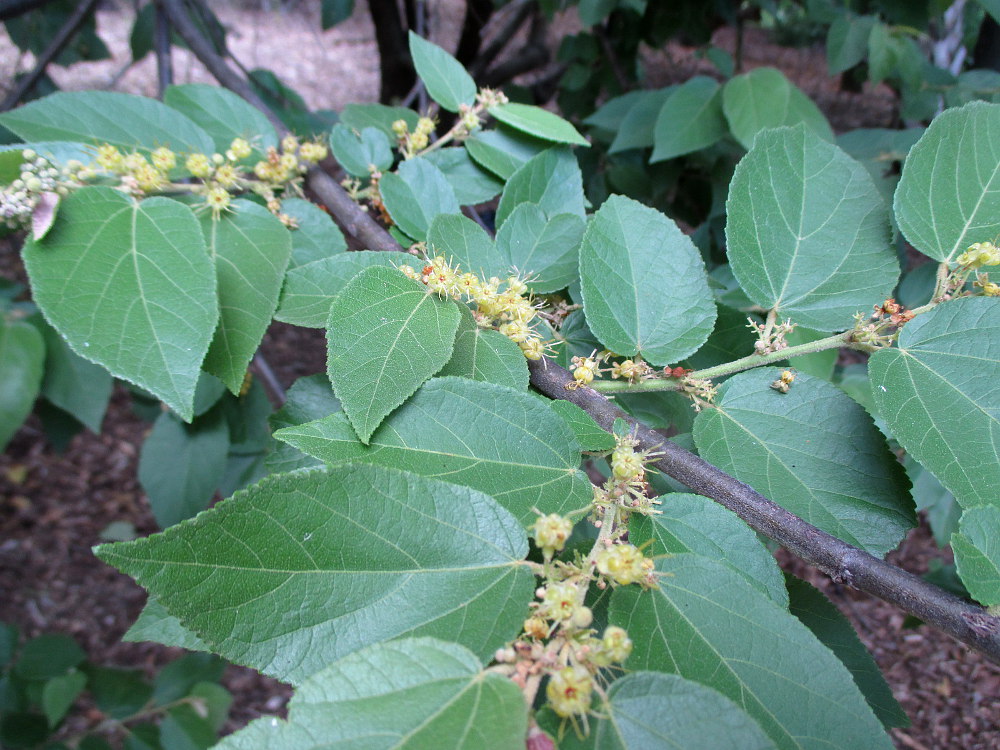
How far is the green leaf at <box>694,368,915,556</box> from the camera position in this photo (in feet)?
2.65

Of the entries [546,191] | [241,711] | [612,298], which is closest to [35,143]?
[546,191]

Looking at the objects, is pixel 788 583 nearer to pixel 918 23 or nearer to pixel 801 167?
pixel 801 167

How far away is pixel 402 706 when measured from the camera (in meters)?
0.53

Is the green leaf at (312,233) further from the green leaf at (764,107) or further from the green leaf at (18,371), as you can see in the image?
the green leaf at (764,107)

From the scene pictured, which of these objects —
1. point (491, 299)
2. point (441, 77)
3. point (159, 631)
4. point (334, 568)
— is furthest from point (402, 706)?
point (441, 77)

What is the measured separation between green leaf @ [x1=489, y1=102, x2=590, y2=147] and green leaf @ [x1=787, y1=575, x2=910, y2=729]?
0.80 metres

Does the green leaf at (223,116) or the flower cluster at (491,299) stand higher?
the green leaf at (223,116)

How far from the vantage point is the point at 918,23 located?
2.72 meters

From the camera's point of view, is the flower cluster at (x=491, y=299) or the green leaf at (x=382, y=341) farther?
the flower cluster at (x=491, y=299)

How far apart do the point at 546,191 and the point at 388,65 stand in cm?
326

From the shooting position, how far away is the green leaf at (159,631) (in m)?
0.75

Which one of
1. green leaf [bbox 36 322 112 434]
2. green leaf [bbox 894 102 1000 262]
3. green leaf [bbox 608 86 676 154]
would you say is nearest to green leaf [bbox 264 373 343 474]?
green leaf [bbox 894 102 1000 262]

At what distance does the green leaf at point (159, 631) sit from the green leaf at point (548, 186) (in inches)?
30.1

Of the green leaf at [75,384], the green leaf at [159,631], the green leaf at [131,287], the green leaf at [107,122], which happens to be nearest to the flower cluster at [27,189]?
the green leaf at [131,287]
